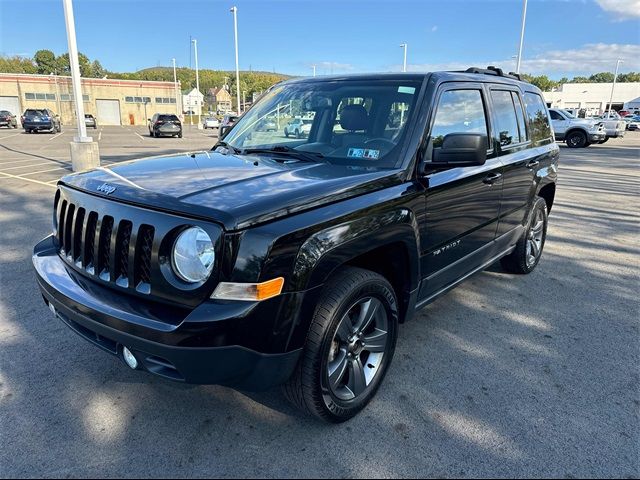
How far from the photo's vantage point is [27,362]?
3227 mm

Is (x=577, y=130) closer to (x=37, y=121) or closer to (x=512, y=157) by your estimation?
(x=512, y=157)

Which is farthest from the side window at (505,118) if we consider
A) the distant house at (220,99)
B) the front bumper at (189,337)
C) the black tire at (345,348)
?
the distant house at (220,99)

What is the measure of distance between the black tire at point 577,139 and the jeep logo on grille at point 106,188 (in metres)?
25.1

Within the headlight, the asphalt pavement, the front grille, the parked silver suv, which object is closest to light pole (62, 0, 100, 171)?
the asphalt pavement

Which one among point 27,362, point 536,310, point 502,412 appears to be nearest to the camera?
point 502,412

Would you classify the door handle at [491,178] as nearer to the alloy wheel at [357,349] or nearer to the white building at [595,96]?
the alloy wheel at [357,349]

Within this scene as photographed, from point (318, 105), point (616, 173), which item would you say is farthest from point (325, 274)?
point (616, 173)

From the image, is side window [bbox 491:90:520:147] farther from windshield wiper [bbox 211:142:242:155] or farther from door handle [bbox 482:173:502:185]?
windshield wiper [bbox 211:142:242:155]

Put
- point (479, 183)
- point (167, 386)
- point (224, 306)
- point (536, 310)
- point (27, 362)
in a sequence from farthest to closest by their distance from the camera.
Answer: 1. point (536, 310)
2. point (479, 183)
3. point (27, 362)
4. point (167, 386)
5. point (224, 306)

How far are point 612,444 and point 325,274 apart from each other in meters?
1.81

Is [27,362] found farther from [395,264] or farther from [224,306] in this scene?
[395,264]

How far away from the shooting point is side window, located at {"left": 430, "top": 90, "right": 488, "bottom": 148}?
3189 mm

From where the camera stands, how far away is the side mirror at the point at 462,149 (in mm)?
2805

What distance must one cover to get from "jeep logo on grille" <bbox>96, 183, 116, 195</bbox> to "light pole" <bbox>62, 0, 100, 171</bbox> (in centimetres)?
966
